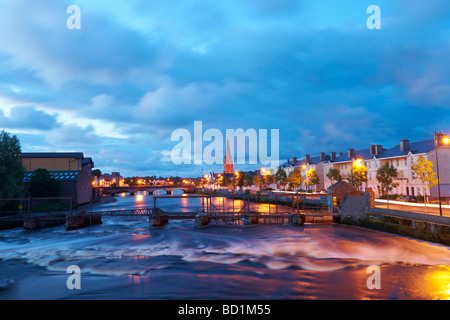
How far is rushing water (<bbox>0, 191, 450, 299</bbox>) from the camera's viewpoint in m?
17.1

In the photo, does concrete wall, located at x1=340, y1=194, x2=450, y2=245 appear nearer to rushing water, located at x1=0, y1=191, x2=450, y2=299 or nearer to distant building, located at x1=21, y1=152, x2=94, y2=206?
rushing water, located at x1=0, y1=191, x2=450, y2=299

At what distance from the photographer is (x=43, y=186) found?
6725 cm

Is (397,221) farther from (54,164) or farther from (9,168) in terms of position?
(54,164)

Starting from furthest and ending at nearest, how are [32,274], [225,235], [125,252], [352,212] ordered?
[352,212], [225,235], [125,252], [32,274]

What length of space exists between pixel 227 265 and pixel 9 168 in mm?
53731

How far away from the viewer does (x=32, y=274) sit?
22.4 metres

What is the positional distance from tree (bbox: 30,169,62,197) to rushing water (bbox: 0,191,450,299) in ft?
102

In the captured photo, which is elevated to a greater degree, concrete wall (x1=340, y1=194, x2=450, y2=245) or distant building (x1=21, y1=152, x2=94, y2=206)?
distant building (x1=21, y1=152, x2=94, y2=206)

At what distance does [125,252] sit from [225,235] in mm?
13223

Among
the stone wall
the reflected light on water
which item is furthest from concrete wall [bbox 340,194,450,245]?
the reflected light on water
